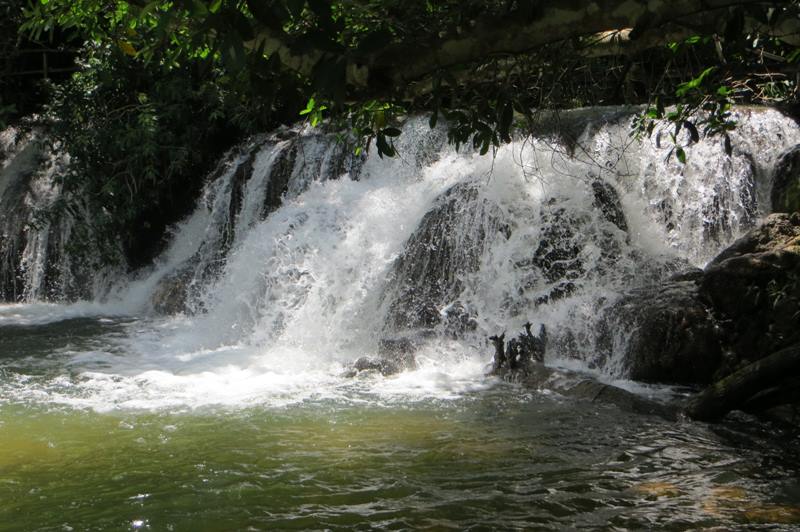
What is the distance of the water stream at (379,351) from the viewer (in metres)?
4.64

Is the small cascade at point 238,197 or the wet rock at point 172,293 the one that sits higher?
the small cascade at point 238,197

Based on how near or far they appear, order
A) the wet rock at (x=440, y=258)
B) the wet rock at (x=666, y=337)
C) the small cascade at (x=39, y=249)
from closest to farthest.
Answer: the wet rock at (x=666, y=337) → the wet rock at (x=440, y=258) → the small cascade at (x=39, y=249)

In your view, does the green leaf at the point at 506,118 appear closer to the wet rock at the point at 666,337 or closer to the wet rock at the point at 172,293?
the wet rock at the point at 666,337

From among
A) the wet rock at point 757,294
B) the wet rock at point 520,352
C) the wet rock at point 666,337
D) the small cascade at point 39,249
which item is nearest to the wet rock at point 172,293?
the small cascade at point 39,249

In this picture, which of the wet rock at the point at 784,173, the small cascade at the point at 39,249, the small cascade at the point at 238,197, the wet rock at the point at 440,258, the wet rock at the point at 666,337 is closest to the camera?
the wet rock at the point at 666,337

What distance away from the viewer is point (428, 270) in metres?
9.54

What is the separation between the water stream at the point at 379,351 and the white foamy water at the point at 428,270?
0.10 feet

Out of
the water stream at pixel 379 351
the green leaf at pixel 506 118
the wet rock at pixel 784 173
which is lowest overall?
the water stream at pixel 379 351

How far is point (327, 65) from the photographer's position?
2438 millimetres

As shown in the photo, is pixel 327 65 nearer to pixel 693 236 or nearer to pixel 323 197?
pixel 693 236

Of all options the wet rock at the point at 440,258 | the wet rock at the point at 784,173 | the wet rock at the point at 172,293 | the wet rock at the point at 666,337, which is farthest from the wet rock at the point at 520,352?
the wet rock at the point at 172,293

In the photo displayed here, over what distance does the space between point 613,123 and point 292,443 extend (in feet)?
21.2

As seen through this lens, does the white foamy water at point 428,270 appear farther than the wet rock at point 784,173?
No

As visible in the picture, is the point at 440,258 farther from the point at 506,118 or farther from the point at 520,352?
the point at 506,118
